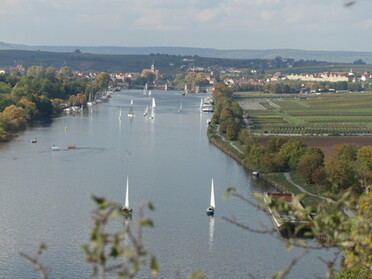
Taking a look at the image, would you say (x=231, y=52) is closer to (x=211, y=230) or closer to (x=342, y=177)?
(x=342, y=177)

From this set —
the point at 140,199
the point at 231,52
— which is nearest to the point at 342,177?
the point at 140,199

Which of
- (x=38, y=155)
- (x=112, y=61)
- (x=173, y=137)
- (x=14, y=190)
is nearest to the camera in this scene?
(x=14, y=190)

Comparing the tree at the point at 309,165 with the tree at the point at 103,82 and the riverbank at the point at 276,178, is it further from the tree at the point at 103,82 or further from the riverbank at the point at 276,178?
the tree at the point at 103,82

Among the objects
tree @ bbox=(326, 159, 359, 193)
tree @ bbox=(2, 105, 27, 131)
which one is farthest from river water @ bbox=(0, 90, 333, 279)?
tree @ bbox=(326, 159, 359, 193)

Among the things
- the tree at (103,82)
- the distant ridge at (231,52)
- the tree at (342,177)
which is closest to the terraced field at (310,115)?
the tree at (103,82)

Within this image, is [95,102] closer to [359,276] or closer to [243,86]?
[243,86]

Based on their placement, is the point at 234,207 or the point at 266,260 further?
the point at 234,207

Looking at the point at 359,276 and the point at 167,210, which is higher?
the point at 359,276

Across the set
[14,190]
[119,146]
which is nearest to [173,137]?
[119,146]
